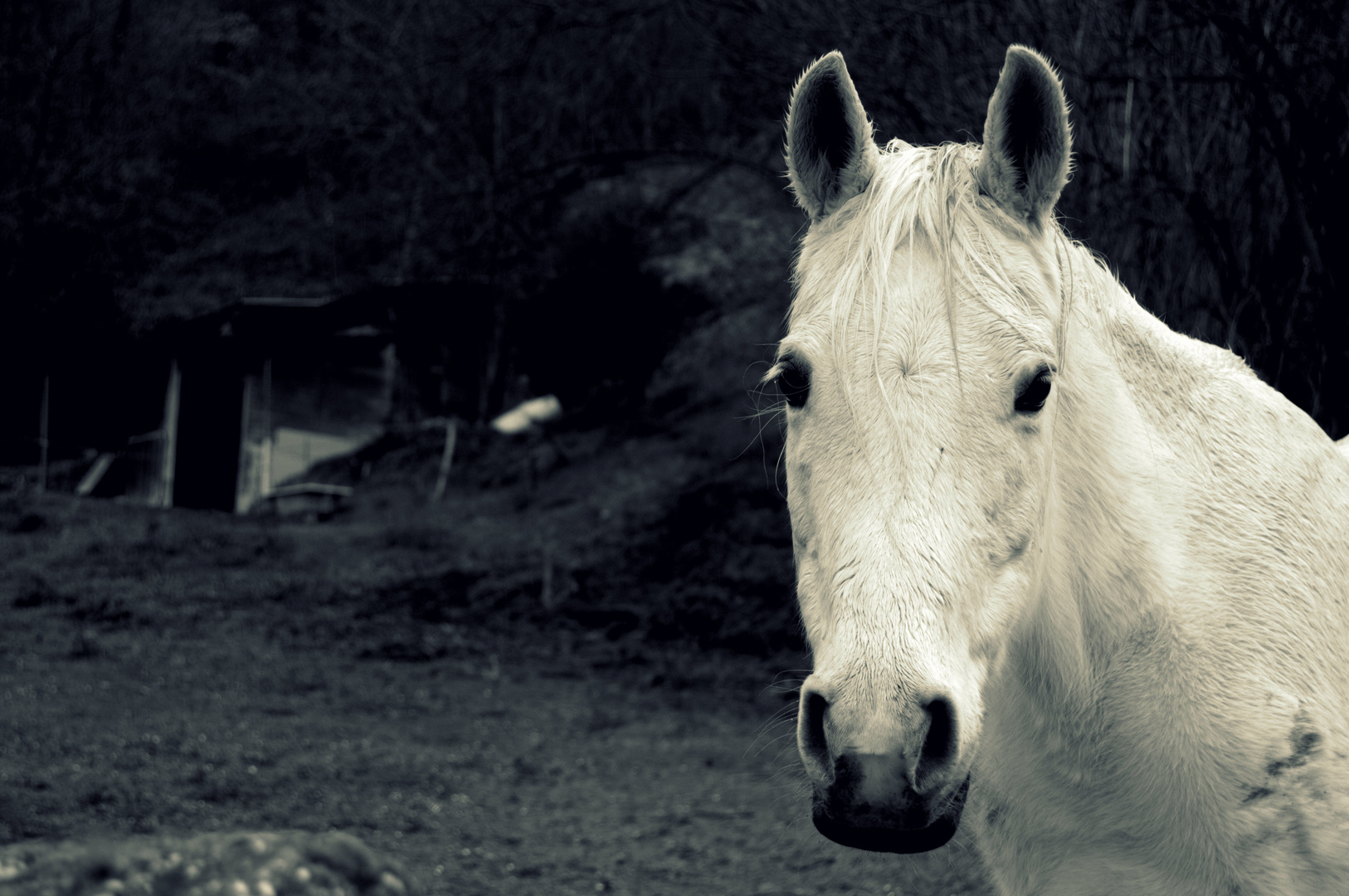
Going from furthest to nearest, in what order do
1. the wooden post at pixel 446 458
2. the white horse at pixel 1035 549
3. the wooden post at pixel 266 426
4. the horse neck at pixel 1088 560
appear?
the wooden post at pixel 266 426 → the wooden post at pixel 446 458 → the horse neck at pixel 1088 560 → the white horse at pixel 1035 549

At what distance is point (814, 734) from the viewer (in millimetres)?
1450

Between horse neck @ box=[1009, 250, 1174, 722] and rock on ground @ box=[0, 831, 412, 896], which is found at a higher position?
horse neck @ box=[1009, 250, 1174, 722]

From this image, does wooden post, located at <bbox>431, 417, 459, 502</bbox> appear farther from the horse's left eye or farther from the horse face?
the horse's left eye

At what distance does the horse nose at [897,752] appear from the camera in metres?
1.34

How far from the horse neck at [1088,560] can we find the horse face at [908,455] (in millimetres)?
204

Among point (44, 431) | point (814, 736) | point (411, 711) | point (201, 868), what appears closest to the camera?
point (814, 736)

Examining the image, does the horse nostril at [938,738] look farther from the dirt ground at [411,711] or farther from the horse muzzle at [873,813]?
the dirt ground at [411,711]

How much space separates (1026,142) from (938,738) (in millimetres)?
1079

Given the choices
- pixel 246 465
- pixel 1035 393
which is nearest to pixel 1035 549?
pixel 1035 393

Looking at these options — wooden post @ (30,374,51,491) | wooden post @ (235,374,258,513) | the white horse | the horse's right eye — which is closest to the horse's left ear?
the white horse

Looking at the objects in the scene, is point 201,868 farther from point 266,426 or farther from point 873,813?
point 266,426

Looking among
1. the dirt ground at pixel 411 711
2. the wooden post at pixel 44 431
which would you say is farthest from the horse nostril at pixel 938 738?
the wooden post at pixel 44 431

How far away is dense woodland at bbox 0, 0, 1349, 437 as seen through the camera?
4891 mm

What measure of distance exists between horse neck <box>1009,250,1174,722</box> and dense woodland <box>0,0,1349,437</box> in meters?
1.67
